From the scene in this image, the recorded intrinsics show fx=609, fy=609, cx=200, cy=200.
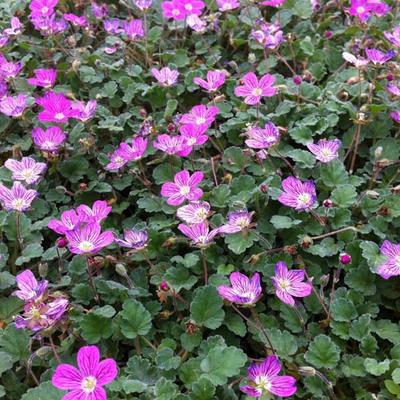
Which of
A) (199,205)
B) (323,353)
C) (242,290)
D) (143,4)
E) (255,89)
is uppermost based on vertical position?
(143,4)

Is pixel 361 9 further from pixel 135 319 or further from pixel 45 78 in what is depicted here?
pixel 135 319

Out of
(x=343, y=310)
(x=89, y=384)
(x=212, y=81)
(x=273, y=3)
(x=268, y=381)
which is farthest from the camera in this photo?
(x=273, y=3)

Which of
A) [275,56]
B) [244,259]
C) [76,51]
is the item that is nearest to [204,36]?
[275,56]

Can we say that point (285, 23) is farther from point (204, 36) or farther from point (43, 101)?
point (43, 101)

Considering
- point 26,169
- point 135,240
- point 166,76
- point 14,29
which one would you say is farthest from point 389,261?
point 14,29

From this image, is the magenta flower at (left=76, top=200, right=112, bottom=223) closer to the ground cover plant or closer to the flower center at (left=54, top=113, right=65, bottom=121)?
the ground cover plant

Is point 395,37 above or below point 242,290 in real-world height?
above

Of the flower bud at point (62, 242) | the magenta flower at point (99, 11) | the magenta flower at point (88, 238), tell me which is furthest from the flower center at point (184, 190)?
the magenta flower at point (99, 11)

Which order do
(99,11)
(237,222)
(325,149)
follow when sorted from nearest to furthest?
(237,222)
(325,149)
(99,11)
